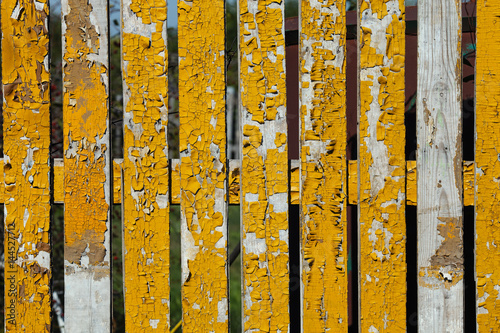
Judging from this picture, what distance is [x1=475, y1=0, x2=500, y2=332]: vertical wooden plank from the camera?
152 centimetres

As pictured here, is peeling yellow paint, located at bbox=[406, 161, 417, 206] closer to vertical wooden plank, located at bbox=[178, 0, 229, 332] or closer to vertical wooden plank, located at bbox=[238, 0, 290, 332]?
vertical wooden plank, located at bbox=[238, 0, 290, 332]

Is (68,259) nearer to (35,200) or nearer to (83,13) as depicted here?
(35,200)

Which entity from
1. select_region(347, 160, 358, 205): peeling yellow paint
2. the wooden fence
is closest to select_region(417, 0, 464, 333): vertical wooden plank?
the wooden fence

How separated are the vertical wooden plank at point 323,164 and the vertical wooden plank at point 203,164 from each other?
271mm

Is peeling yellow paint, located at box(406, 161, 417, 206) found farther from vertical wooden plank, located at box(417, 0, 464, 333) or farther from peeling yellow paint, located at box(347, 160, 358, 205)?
peeling yellow paint, located at box(347, 160, 358, 205)

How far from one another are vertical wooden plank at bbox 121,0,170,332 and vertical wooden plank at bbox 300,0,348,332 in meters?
0.47

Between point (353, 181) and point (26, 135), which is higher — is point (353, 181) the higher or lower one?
the lower one

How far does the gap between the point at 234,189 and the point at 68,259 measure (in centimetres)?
62

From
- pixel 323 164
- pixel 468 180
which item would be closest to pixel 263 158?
pixel 323 164

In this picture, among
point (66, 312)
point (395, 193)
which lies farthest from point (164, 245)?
point (395, 193)

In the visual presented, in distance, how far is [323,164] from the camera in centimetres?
151

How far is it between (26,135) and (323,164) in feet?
3.33

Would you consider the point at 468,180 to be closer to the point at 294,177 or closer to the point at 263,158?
the point at 294,177

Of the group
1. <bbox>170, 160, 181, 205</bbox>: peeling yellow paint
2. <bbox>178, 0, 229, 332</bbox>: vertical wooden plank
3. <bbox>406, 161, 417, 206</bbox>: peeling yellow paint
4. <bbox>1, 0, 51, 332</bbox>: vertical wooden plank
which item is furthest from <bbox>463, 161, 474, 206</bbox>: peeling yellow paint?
<bbox>1, 0, 51, 332</bbox>: vertical wooden plank
